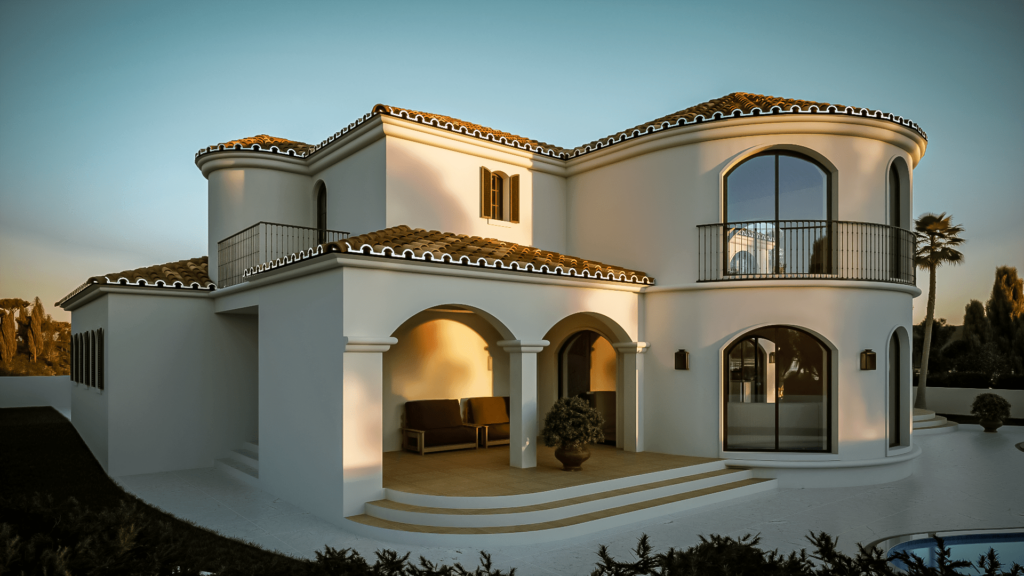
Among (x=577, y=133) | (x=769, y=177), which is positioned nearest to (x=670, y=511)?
(x=769, y=177)

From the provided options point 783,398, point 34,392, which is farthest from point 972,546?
point 34,392

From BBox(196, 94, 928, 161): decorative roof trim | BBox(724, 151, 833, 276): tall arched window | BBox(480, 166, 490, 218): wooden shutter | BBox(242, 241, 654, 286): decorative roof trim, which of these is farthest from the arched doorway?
BBox(196, 94, 928, 161): decorative roof trim

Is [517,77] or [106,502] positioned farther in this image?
[517,77]

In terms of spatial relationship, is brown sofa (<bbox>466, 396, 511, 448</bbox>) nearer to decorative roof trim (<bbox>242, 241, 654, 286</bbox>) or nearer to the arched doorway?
the arched doorway

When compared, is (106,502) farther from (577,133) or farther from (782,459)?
(577,133)

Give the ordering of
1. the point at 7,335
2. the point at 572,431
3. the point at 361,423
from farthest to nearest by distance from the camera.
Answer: the point at 7,335 < the point at 572,431 < the point at 361,423

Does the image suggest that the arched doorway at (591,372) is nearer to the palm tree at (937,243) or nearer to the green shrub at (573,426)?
the green shrub at (573,426)

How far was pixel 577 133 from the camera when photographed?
4088 cm

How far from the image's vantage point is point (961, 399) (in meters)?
24.5

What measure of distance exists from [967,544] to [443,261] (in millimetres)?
7659

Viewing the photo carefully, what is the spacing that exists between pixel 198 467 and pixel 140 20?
10.5 metres

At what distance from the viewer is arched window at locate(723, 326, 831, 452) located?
11.2 m

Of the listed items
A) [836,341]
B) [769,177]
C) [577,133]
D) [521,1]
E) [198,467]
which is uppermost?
[577,133]

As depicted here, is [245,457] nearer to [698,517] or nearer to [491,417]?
[491,417]
